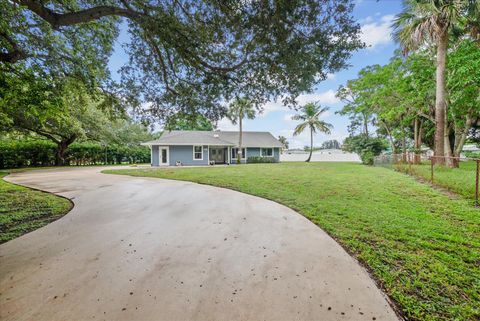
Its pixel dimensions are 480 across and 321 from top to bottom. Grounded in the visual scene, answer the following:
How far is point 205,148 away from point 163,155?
4.14 metres

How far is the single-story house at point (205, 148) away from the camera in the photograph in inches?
786

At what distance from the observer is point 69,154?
68.3 ft

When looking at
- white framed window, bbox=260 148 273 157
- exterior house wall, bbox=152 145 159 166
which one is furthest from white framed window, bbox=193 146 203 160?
white framed window, bbox=260 148 273 157

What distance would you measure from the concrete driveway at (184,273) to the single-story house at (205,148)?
1655cm

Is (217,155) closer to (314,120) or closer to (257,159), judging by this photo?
(257,159)

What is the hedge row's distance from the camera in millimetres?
16703

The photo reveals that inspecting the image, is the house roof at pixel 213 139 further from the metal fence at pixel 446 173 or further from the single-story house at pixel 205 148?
the metal fence at pixel 446 173

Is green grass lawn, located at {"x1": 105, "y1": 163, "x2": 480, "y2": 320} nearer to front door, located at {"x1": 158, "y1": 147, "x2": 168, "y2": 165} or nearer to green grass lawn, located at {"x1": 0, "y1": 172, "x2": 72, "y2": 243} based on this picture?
green grass lawn, located at {"x1": 0, "y1": 172, "x2": 72, "y2": 243}

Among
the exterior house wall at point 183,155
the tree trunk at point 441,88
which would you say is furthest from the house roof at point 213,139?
the tree trunk at point 441,88

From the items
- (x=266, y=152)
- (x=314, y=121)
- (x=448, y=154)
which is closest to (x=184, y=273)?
(x=448, y=154)

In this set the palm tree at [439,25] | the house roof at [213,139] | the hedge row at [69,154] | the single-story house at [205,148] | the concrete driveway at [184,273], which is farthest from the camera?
the house roof at [213,139]

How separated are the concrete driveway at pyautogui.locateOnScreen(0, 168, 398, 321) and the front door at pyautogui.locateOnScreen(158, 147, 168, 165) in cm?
1647

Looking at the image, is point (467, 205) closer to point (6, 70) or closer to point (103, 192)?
point (103, 192)

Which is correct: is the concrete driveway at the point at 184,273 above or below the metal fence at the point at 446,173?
below
